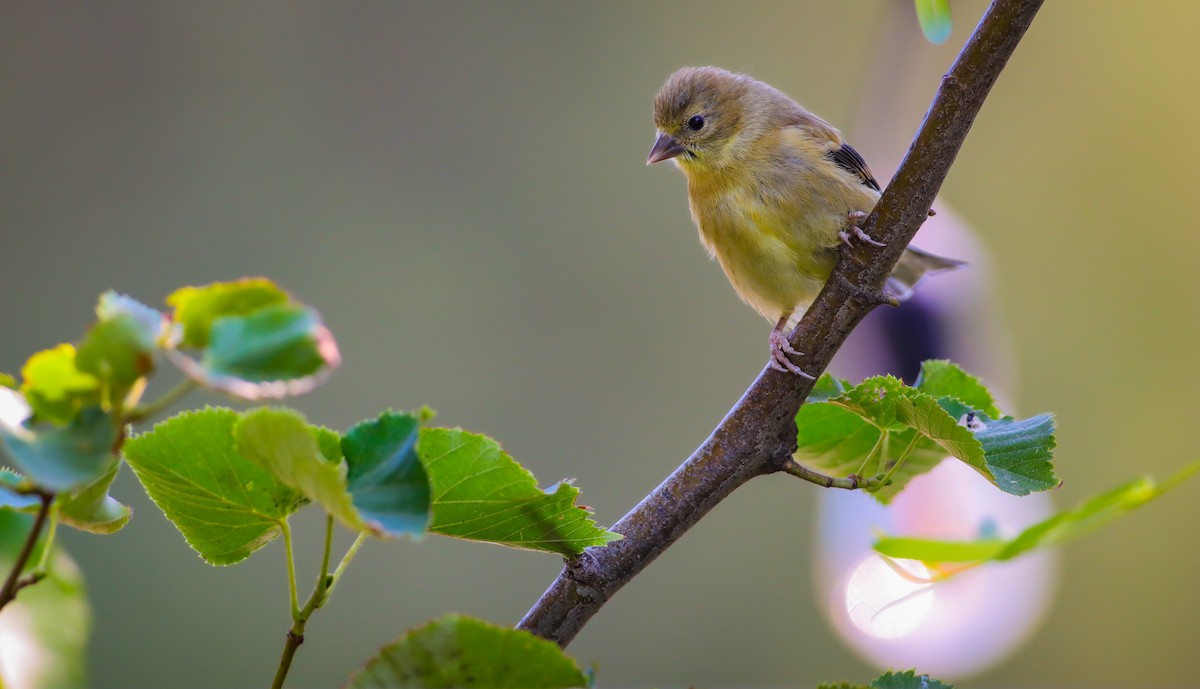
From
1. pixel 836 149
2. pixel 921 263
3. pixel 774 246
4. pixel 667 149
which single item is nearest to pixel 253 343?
pixel 774 246

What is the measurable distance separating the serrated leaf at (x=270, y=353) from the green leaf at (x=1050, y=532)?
237 mm

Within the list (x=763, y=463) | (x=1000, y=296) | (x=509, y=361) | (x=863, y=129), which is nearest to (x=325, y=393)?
(x=509, y=361)

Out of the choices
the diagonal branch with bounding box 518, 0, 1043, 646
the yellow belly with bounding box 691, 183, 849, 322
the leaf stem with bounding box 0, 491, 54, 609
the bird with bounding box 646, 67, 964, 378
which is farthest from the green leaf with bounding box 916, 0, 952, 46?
the yellow belly with bounding box 691, 183, 849, 322

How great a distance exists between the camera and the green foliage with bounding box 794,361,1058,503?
76 centimetres

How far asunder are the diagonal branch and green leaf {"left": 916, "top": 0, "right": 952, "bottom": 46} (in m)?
0.07

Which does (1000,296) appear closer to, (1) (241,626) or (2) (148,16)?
(1) (241,626)

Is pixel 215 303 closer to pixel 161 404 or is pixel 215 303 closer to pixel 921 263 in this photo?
pixel 161 404

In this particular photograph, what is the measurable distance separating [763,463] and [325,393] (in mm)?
5137

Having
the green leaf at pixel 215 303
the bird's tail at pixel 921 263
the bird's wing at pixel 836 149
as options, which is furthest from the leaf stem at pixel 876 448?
the bird's tail at pixel 921 263

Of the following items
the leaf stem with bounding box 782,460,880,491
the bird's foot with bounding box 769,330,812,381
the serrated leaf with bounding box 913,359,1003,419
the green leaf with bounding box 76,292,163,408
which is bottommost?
the green leaf with bounding box 76,292,163,408

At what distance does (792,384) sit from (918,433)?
0.10 m

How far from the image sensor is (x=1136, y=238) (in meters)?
6.25

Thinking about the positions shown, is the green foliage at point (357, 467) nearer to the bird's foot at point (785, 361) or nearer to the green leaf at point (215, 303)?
the green leaf at point (215, 303)

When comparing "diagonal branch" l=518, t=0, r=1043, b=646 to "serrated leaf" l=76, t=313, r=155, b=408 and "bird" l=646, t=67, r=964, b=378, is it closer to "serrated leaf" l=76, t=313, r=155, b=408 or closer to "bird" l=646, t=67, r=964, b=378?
"serrated leaf" l=76, t=313, r=155, b=408
